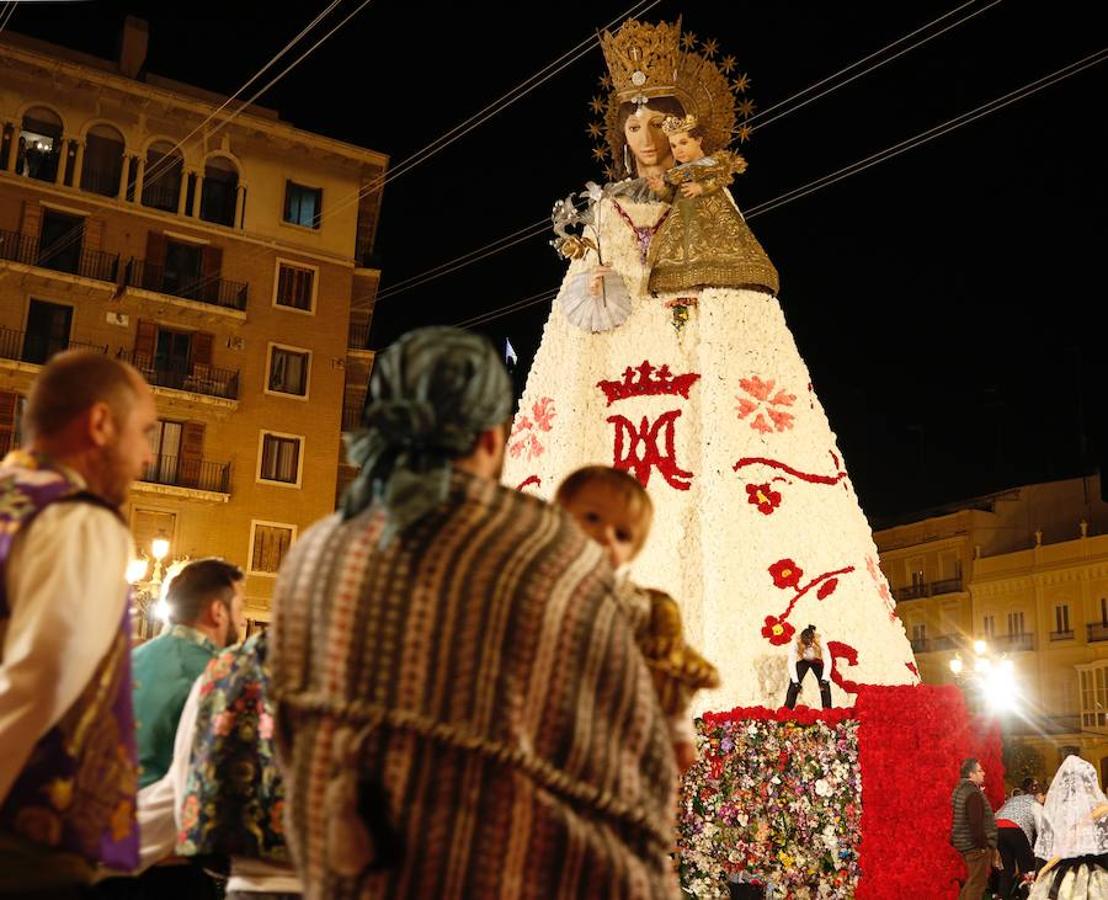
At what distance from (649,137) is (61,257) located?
21230mm

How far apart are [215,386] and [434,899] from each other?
2893 centimetres

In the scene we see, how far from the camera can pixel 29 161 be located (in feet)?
95.9

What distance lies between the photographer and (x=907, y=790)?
30.7ft

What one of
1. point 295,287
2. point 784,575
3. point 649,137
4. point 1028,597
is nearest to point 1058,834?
point 784,575

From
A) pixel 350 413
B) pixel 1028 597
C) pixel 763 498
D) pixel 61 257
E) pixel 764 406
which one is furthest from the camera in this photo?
pixel 1028 597

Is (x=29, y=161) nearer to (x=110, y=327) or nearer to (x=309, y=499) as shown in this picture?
(x=110, y=327)

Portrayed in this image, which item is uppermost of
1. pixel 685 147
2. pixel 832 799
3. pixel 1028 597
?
pixel 685 147

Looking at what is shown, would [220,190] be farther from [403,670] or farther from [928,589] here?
[403,670]

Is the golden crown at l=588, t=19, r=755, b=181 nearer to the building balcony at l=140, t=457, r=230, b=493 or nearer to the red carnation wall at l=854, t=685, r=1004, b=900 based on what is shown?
the red carnation wall at l=854, t=685, r=1004, b=900

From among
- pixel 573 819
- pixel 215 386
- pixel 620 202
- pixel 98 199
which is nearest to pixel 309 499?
pixel 215 386

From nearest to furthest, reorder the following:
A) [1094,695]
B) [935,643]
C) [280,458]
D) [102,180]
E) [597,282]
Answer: [597,282] < [102,180] < [280,458] < [1094,695] < [935,643]

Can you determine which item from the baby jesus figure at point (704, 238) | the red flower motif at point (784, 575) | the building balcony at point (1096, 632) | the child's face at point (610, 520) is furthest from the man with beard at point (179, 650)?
the building balcony at point (1096, 632)

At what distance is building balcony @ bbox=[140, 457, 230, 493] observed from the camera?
29.1 metres

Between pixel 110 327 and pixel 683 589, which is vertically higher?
pixel 110 327
